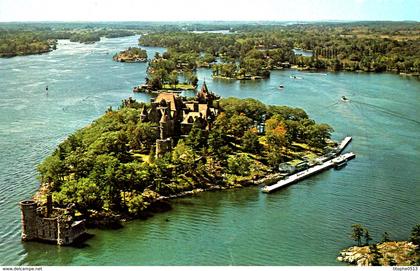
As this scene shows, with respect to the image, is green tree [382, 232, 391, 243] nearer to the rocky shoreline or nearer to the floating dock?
the rocky shoreline

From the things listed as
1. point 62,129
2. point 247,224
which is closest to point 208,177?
point 247,224

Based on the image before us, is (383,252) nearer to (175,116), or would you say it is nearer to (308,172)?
(308,172)

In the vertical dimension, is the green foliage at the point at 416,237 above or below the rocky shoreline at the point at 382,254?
above

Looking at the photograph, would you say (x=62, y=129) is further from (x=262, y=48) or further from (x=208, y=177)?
(x=262, y=48)

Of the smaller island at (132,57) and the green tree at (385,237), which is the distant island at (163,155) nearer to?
the green tree at (385,237)

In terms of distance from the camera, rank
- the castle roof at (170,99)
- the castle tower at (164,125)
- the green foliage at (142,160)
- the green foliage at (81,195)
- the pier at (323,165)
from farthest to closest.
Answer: the castle roof at (170,99), the castle tower at (164,125), the pier at (323,165), the green foliage at (142,160), the green foliage at (81,195)

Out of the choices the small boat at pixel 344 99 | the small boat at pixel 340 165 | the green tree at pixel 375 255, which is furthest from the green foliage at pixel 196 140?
the small boat at pixel 344 99

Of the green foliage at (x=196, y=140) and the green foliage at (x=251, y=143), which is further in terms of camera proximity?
the green foliage at (x=251, y=143)
